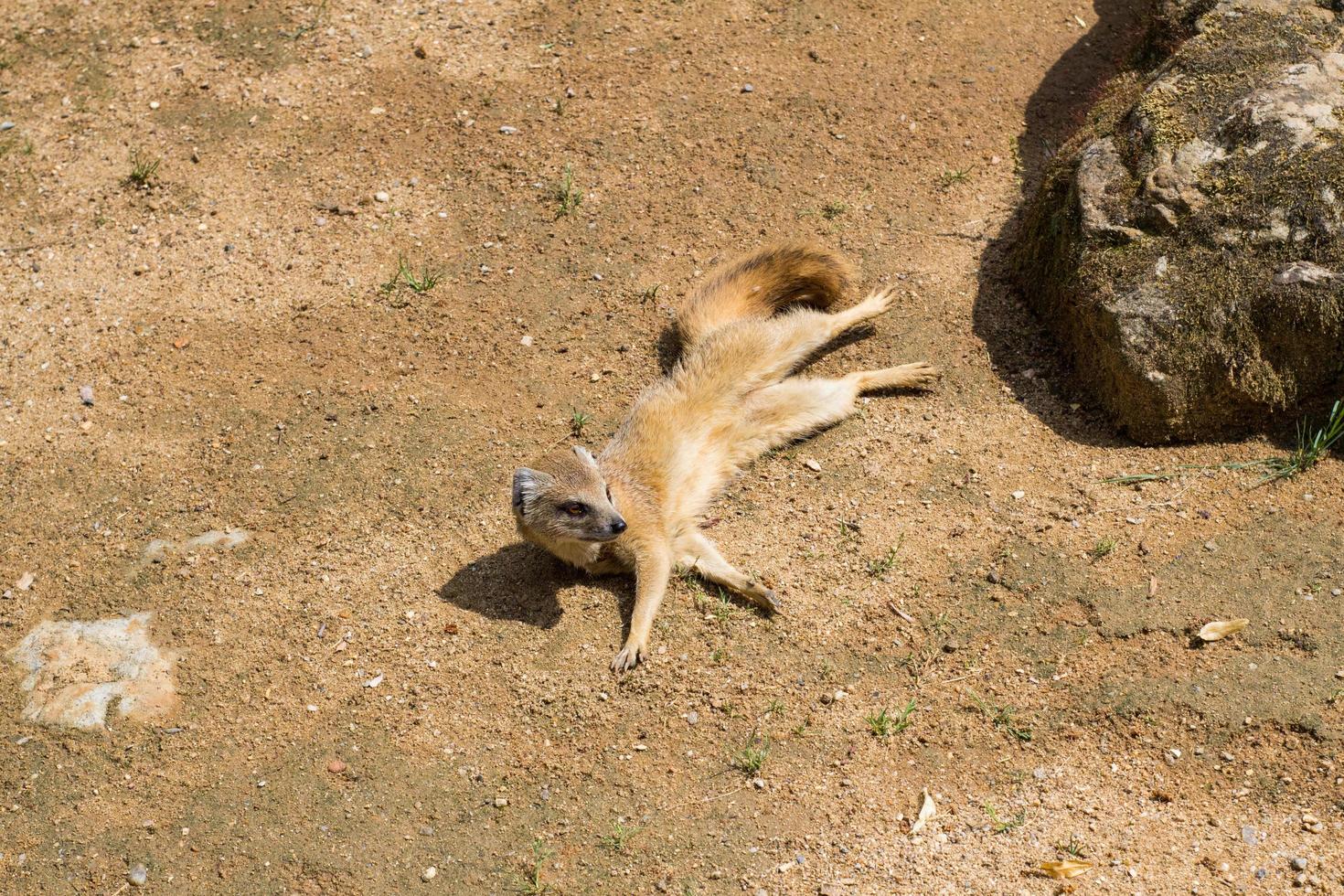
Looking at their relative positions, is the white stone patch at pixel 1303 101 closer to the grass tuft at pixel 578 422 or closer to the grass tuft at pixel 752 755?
the grass tuft at pixel 578 422

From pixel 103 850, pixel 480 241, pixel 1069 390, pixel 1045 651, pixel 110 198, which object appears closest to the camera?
pixel 103 850

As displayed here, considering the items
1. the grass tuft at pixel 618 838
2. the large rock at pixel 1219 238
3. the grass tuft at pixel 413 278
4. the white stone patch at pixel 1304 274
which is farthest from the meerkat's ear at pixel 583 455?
the white stone patch at pixel 1304 274

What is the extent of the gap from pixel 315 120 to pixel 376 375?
2.44 m

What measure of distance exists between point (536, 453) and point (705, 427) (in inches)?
34.7

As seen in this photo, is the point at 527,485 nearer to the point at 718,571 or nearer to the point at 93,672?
the point at 718,571

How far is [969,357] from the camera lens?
5938mm

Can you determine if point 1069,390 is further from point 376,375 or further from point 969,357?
point 376,375

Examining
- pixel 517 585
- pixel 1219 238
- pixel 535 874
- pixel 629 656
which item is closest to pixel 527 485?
pixel 517 585

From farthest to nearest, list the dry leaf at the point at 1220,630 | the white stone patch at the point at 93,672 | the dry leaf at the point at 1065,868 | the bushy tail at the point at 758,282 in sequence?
the bushy tail at the point at 758,282, the white stone patch at the point at 93,672, the dry leaf at the point at 1220,630, the dry leaf at the point at 1065,868

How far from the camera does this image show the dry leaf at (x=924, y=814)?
164 inches

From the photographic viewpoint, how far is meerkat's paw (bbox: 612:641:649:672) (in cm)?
476

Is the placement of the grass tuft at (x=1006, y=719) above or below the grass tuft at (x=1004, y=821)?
above

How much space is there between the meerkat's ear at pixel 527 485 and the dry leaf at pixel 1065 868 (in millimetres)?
2545

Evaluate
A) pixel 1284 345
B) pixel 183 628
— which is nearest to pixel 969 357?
pixel 1284 345
